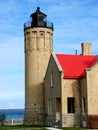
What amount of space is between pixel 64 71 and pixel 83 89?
Result: 279cm

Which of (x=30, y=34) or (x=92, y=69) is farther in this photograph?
(x=30, y=34)

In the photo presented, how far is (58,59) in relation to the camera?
41188mm

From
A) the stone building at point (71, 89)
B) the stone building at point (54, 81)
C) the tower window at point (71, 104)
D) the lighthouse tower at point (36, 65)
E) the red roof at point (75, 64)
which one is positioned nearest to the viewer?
the stone building at point (71, 89)

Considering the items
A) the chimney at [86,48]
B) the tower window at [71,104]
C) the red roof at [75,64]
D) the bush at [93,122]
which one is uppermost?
the chimney at [86,48]

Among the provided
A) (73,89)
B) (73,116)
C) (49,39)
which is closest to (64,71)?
(73,89)

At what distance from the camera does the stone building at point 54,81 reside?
1470 inches

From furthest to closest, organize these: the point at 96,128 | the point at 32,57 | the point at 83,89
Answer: the point at 32,57
the point at 83,89
the point at 96,128

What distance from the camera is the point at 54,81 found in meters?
40.6

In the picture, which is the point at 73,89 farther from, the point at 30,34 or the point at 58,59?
the point at 30,34

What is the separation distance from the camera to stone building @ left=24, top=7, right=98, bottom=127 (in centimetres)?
3735

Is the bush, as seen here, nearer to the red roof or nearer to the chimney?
the red roof

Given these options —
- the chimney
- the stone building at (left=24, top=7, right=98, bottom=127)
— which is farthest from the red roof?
the chimney

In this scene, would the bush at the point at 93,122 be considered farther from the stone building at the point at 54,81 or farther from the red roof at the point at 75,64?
the red roof at the point at 75,64

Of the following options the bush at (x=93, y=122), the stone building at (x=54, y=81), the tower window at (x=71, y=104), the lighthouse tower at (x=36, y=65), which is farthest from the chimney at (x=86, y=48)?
the bush at (x=93, y=122)
